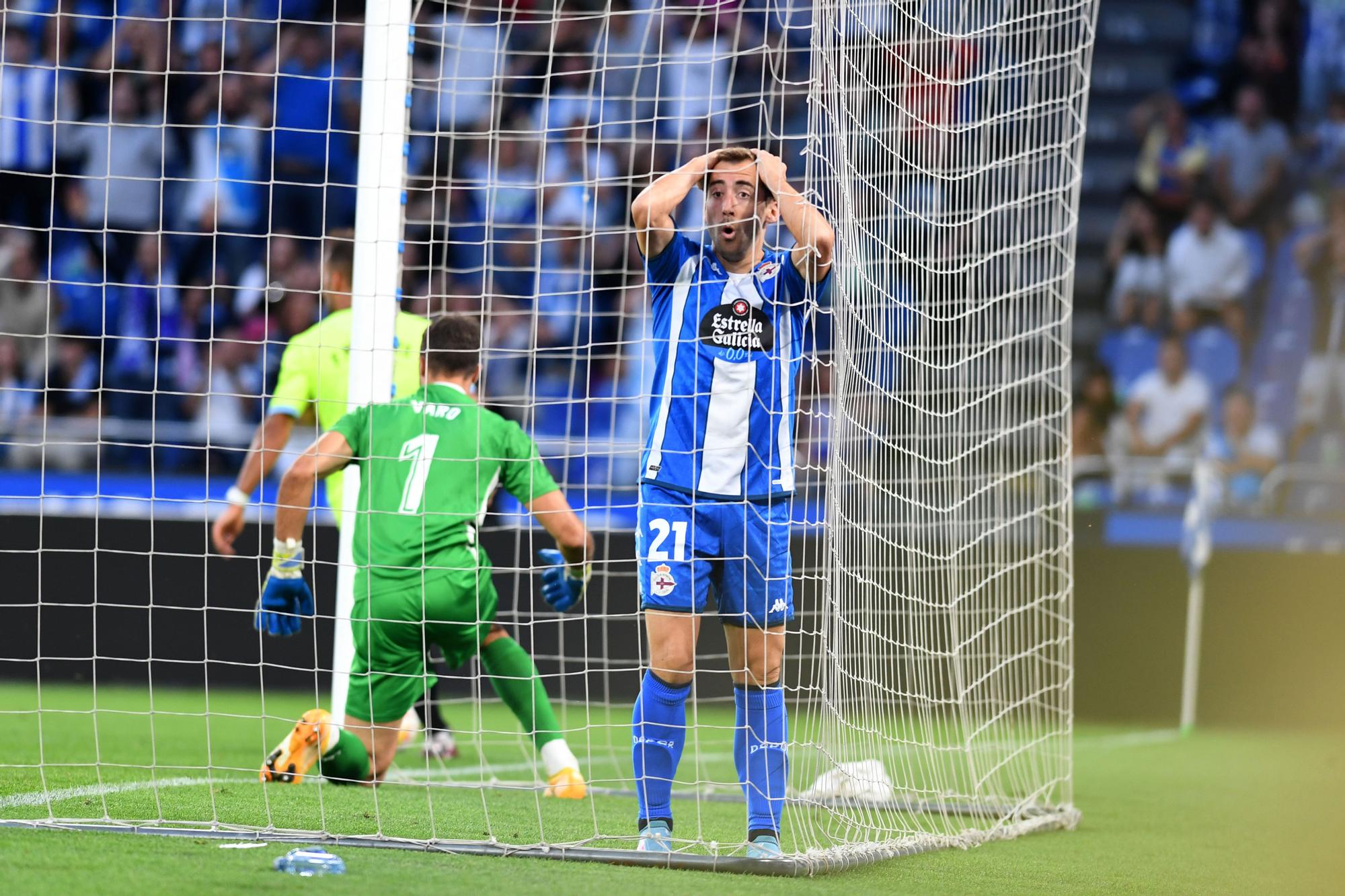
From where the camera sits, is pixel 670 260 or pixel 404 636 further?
pixel 404 636

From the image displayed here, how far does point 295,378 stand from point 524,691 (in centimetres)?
187

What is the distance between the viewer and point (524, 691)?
5.95 metres

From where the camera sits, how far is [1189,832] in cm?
596

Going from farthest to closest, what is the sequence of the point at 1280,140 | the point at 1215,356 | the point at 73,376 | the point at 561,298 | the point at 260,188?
the point at 1280,140, the point at 1215,356, the point at 260,188, the point at 561,298, the point at 73,376

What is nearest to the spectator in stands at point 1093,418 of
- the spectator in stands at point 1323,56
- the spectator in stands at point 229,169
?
the spectator in stands at point 1323,56

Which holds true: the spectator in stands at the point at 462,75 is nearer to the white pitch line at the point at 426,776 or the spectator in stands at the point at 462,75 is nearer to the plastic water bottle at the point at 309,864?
the white pitch line at the point at 426,776

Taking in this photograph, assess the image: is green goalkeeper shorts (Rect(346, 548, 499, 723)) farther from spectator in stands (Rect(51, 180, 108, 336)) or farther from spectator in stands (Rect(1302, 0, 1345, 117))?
spectator in stands (Rect(1302, 0, 1345, 117))

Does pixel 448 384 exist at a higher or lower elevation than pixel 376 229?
lower

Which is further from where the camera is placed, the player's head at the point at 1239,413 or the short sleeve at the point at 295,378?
the player's head at the point at 1239,413

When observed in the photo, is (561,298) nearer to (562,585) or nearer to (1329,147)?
(562,585)

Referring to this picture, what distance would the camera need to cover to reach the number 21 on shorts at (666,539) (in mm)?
4398

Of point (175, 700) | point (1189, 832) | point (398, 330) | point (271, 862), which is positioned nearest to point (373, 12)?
point (398, 330)

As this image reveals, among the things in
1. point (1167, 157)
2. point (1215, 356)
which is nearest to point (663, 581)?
point (1215, 356)

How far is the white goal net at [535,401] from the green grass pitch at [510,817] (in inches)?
2.2
